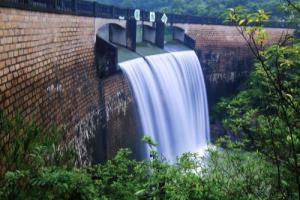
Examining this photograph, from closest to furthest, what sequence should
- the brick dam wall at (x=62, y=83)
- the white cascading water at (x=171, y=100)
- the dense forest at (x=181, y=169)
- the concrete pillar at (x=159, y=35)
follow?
the dense forest at (x=181, y=169) → the brick dam wall at (x=62, y=83) → the white cascading water at (x=171, y=100) → the concrete pillar at (x=159, y=35)

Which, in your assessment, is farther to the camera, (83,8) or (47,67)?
(83,8)

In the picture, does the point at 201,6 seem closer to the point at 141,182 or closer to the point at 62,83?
the point at 62,83

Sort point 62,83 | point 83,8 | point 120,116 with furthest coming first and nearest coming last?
point 120,116, point 83,8, point 62,83

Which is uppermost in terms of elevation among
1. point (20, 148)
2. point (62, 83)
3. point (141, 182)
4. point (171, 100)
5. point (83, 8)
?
point (83, 8)

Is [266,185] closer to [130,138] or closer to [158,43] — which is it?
[130,138]

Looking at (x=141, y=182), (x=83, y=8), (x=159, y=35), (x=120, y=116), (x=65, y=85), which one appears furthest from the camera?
(x=159, y=35)

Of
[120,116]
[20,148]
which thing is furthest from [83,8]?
[20,148]

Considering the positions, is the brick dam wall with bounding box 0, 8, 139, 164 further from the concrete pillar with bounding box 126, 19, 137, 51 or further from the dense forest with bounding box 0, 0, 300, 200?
the concrete pillar with bounding box 126, 19, 137, 51

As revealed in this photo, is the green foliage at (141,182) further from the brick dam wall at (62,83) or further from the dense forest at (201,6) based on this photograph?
the dense forest at (201,6)

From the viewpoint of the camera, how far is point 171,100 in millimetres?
19562

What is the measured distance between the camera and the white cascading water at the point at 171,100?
16.8 m

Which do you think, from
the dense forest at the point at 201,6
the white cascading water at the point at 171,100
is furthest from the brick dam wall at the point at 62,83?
the dense forest at the point at 201,6

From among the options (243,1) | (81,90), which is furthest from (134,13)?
(243,1)

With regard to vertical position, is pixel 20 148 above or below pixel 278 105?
below
